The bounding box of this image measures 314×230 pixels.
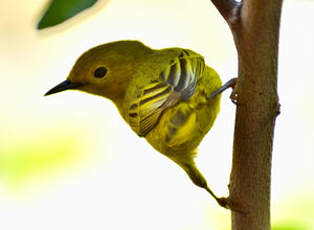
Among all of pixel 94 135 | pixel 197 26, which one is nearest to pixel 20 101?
pixel 94 135

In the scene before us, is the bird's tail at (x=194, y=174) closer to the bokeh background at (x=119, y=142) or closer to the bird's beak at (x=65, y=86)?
the bokeh background at (x=119, y=142)

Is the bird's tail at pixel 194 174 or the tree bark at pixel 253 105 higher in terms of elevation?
the tree bark at pixel 253 105

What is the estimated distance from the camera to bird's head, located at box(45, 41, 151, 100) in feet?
6.73

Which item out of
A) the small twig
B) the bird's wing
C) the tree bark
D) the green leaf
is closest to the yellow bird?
the bird's wing

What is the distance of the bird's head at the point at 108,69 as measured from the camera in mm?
2053

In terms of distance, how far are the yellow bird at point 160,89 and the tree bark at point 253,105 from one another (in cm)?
27

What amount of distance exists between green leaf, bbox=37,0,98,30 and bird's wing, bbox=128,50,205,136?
711 mm

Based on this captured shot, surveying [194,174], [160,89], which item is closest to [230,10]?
[160,89]

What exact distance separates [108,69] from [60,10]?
1195 mm

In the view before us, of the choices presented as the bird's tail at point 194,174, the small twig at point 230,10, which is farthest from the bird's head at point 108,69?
the small twig at point 230,10

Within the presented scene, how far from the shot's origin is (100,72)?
2154 mm

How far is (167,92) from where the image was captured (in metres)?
1.72

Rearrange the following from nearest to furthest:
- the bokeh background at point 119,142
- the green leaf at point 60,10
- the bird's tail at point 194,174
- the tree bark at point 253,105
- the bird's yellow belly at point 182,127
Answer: the green leaf at point 60,10
the tree bark at point 253,105
the bird's yellow belly at point 182,127
the bird's tail at point 194,174
the bokeh background at point 119,142

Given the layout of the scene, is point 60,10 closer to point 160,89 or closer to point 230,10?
point 230,10
